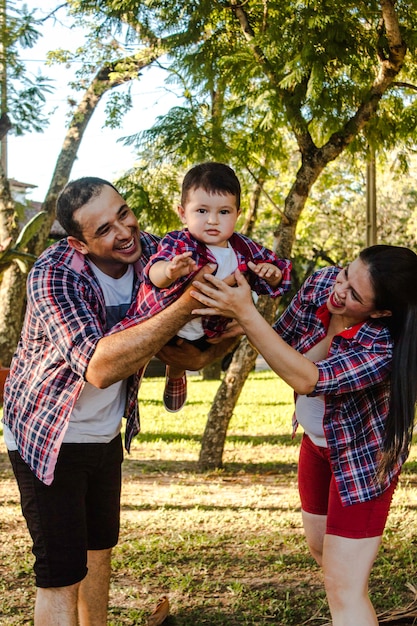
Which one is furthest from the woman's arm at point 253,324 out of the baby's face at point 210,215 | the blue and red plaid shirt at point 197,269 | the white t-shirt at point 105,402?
the white t-shirt at point 105,402

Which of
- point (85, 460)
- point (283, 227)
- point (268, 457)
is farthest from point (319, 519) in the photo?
point (268, 457)

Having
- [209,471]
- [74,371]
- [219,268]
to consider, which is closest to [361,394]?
[219,268]

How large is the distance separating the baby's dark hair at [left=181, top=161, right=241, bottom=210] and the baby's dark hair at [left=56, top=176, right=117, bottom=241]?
1.04 feet

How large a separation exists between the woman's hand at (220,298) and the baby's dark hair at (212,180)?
1.27 feet

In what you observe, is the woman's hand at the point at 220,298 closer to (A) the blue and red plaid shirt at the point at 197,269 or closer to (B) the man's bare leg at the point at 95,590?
(A) the blue and red plaid shirt at the point at 197,269

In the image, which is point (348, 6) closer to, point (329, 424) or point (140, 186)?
point (140, 186)

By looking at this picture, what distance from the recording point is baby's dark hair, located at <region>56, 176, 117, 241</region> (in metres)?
2.80

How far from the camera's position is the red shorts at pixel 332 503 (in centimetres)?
280

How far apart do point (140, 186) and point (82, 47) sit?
3921 millimetres

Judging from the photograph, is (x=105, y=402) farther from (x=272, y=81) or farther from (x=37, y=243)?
(x=37, y=243)

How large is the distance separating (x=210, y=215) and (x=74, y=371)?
0.73 meters

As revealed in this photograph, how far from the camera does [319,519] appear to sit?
316cm

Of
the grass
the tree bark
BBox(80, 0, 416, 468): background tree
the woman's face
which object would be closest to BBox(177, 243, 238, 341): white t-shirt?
the woman's face

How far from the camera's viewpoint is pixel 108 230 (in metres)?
2.78
